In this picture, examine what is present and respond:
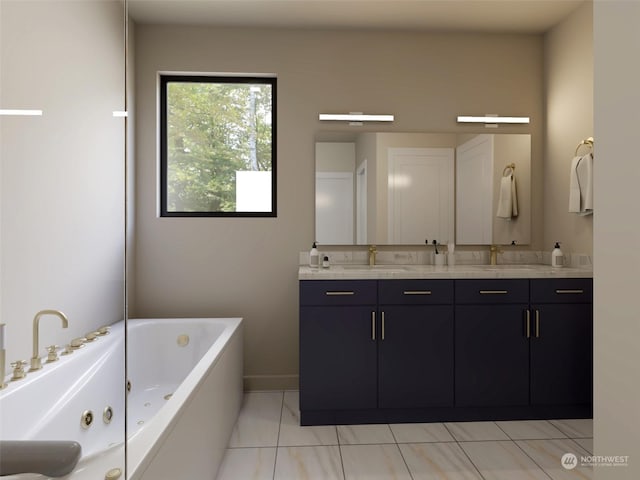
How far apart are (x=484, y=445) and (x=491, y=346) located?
0.57 m

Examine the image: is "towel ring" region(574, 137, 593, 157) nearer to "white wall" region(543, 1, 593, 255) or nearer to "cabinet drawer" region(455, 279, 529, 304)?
"white wall" region(543, 1, 593, 255)

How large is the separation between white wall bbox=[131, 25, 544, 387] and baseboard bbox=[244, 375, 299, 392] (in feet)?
0.03

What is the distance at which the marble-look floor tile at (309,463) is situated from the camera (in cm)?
179

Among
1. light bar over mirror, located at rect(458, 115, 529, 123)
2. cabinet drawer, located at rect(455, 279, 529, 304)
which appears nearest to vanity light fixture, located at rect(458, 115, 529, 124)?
light bar over mirror, located at rect(458, 115, 529, 123)

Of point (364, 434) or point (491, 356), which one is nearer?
point (364, 434)

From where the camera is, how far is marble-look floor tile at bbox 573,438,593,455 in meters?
2.03

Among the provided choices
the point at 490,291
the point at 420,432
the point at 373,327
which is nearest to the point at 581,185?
the point at 490,291

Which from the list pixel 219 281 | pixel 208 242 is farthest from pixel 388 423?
pixel 208 242

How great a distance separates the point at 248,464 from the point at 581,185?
8.80 feet

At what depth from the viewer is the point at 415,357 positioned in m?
2.31

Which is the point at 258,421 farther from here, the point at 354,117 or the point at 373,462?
the point at 354,117

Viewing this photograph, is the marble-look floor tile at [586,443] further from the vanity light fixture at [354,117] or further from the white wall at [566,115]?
the vanity light fixture at [354,117]

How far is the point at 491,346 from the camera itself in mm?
2336

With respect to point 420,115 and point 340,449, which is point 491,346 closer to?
point 340,449
